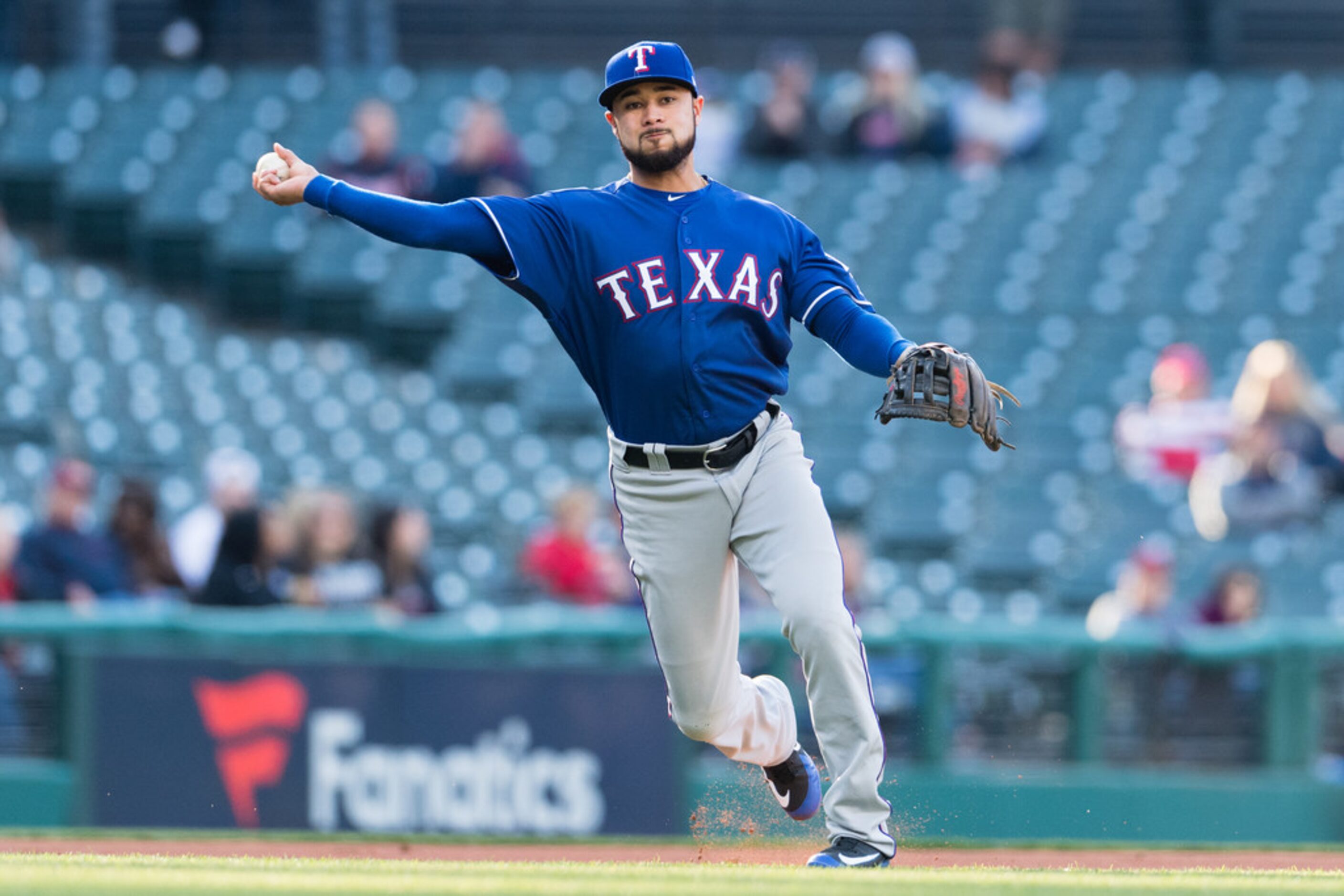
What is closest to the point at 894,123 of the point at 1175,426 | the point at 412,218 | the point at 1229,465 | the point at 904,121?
the point at 904,121

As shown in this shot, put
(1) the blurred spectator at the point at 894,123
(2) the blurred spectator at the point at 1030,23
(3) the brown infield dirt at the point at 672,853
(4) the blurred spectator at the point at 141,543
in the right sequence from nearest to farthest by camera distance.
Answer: (3) the brown infield dirt at the point at 672,853 → (4) the blurred spectator at the point at 141,543 → (1) the blurred spectator at the point at 894,123 → (2) the blurred spectator at the point at 1030,23

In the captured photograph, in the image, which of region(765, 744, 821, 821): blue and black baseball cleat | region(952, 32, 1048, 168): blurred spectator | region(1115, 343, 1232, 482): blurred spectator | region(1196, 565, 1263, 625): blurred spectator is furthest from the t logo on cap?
region(952, 32, 1048, 168): blurred spectator

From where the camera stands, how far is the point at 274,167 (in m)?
4.64

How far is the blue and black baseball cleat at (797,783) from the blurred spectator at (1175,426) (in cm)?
487

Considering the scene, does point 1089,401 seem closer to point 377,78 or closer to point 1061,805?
point 1061,805

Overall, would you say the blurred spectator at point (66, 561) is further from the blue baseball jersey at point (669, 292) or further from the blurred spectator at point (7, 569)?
the blue baseball jersey at point (669, 292)

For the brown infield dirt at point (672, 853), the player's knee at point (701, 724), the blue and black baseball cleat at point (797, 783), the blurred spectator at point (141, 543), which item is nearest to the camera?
the player's knee at point (701, 724)

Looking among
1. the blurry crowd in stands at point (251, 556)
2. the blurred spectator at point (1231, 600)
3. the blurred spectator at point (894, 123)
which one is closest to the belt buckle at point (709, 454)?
the blurry crowd in stands at point (251, 556)

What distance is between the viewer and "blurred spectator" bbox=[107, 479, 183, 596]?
8102 millimetres

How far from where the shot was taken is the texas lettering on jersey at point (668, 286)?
4.65m

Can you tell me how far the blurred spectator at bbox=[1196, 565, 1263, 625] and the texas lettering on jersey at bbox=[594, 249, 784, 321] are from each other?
13.2 ft

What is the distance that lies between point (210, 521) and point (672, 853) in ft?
10.5

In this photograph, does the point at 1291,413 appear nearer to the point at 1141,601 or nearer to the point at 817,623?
the point at 1141,601

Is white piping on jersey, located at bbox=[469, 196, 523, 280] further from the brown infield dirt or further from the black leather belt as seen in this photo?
the brown infield dirt
